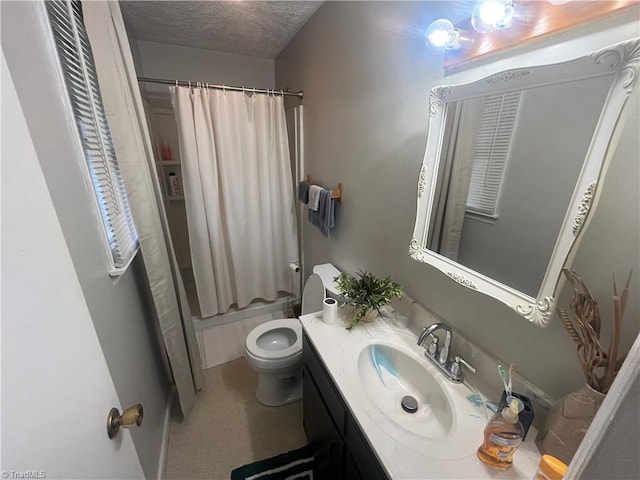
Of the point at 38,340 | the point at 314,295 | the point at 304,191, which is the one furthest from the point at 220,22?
the point at 38,340

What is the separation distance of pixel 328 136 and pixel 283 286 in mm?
1489

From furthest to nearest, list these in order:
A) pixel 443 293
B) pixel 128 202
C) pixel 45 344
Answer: pixel 128 202 → pixel 443 293 → pixel 45 344

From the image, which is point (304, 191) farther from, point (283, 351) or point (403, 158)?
point (283, 351)

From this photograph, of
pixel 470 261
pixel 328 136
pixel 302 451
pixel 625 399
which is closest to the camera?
pixel 625 399

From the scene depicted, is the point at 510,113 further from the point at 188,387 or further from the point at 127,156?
the point at 188,387

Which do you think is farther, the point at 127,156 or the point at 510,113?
the point at 127,156

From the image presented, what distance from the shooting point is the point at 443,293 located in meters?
1.01

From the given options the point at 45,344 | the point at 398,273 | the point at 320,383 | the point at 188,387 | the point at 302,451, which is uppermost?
the point at 45,344

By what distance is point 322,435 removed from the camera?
1.11 metres

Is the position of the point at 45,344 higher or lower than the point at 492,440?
higher

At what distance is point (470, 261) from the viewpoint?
855 mm

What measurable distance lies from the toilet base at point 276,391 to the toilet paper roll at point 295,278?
0.89 metres

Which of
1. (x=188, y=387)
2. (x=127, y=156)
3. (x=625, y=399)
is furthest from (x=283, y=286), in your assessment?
(x=625, y=399)

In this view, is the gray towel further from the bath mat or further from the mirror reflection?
the bath mat
